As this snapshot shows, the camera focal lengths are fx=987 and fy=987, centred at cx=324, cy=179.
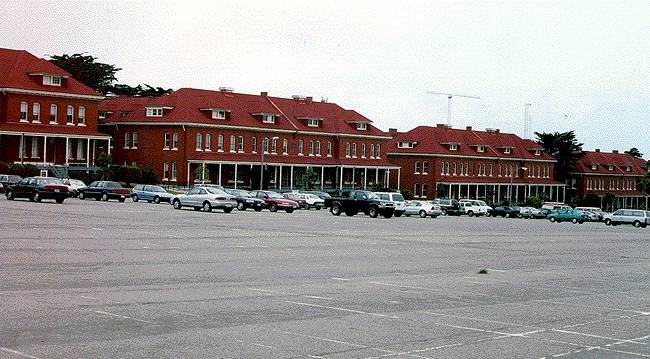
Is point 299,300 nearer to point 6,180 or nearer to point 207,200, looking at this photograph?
point 207,200

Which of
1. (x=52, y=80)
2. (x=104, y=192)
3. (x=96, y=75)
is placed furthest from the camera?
(x=96, y=75)

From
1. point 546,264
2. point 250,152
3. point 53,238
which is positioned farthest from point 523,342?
point 250,152

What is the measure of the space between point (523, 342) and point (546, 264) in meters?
15.3

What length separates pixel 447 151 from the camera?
13400 cm

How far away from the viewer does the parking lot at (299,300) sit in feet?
40.4

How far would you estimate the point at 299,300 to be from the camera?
16.8m

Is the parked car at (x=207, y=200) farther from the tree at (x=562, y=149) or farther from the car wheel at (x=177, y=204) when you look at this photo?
the tree at (x=562, y=149)

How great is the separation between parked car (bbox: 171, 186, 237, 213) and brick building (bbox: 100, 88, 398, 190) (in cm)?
3911

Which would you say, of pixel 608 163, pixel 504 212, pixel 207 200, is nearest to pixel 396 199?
pixel 207 200

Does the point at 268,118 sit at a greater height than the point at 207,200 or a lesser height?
greater

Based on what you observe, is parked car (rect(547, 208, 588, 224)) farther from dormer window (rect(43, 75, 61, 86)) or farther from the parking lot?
the parking lot

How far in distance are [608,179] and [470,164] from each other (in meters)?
44.2

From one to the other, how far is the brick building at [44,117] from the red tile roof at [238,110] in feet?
26.2

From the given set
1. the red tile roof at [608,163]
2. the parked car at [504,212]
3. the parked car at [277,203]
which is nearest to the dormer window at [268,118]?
the parked car at [504,212]
